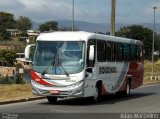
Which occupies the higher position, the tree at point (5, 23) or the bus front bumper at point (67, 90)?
the tree at point (5, 23)

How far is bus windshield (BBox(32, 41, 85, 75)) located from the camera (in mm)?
19906

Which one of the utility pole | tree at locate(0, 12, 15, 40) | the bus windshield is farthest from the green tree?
the bus windshield

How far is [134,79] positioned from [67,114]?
12.2 m

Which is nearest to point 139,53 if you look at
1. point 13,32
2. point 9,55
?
point 9,55

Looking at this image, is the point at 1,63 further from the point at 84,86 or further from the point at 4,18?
the point at 84,86

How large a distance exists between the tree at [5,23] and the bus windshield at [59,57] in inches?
5829

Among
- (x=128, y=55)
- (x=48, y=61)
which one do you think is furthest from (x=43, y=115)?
(x=128, y=55)

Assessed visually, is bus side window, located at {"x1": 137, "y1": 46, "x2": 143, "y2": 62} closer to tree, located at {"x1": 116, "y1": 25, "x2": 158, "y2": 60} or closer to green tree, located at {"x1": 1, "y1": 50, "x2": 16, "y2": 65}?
green tree, located at {"x1": 1, "y1": 50, "x2": 16, "y2": 65}

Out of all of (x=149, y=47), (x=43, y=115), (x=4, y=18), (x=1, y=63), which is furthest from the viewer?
(x=4, y=18)

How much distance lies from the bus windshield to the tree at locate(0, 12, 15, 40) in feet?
486

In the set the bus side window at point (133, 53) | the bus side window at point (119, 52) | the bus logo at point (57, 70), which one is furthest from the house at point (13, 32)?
the bus logo at point (57, 70)

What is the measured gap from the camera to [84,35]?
20.6 meters

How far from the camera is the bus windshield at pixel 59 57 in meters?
19.9

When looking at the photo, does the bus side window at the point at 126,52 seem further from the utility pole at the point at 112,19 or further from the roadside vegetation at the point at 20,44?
the utility pole at the point at 112,19
